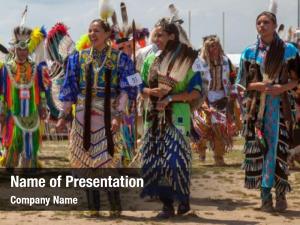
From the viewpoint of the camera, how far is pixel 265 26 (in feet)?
18.0

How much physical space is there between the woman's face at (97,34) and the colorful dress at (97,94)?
7 centimetres

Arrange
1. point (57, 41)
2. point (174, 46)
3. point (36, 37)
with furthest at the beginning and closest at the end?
point (57, 41), point (36, 37), point (174, 46)

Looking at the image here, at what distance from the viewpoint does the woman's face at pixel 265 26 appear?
5474mm

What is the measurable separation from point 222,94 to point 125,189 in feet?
9.42

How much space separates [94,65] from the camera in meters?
5.29

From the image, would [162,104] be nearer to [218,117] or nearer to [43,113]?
[43,113]

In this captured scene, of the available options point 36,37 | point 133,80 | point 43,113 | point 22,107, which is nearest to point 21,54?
point 22,107

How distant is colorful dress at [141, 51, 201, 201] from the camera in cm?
521

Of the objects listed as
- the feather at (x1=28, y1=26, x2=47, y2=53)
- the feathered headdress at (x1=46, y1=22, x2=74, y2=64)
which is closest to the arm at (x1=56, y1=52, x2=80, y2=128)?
the feather at (x1=28, y1=26, x2=47, y2=53)

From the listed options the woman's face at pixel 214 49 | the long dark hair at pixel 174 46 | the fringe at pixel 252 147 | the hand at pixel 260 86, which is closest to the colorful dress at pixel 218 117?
the woman's face at pixel 214 49

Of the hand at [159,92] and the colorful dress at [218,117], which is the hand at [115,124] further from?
the colorful dress at [218,117]

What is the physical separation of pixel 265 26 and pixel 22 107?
342cm

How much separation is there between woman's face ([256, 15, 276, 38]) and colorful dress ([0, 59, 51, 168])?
127 inches

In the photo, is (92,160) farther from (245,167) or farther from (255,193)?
(255,193)
